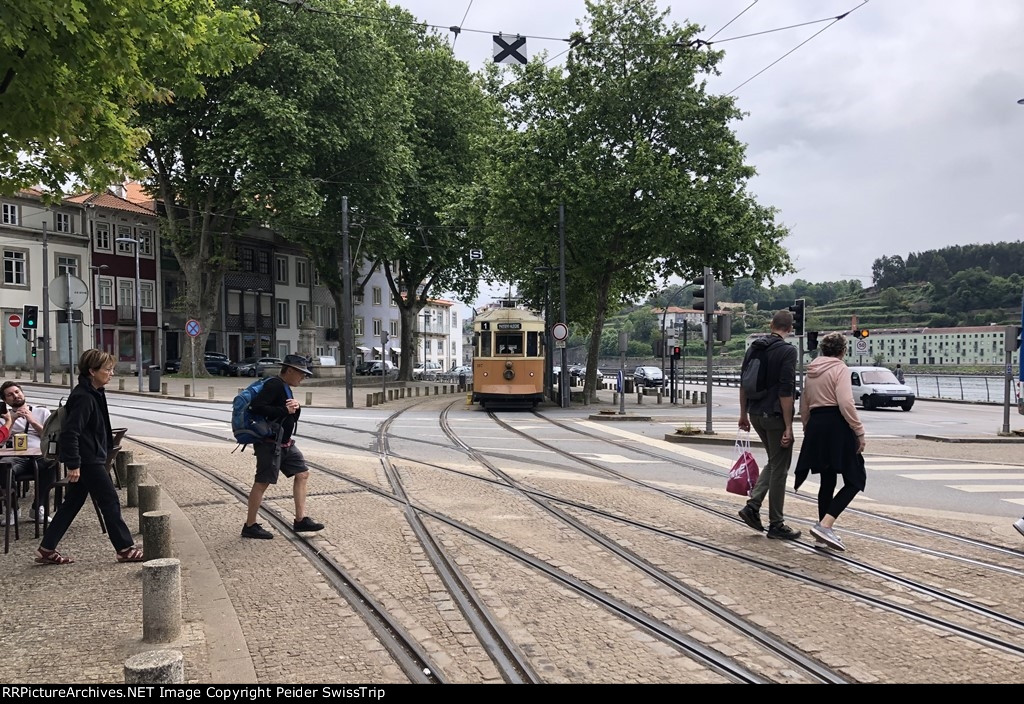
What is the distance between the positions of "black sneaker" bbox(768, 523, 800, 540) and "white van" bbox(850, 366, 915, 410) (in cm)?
2383

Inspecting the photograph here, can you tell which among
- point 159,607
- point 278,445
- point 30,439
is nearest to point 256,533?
point 278,445

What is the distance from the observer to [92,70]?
298 inches

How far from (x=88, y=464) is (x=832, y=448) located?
590 cm

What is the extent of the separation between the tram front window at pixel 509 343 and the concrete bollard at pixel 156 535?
20101mm

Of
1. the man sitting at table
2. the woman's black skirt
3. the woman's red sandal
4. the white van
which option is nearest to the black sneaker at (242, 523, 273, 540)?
the woman's red sandal

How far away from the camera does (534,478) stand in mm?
10992

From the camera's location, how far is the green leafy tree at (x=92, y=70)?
22.2ft

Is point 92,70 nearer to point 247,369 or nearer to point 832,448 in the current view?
point 832,448

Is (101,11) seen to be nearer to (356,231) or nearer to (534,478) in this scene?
(534,478)

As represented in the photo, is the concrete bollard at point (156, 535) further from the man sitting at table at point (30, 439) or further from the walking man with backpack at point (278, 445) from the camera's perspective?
the man sitting at table at point (30, 439)

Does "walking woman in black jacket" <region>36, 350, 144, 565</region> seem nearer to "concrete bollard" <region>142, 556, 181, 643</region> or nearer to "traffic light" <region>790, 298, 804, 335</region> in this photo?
"concrete bollard" <region>142, 556, 181, 643</region>

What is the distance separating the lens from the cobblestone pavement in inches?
172
